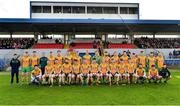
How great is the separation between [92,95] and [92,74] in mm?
3274

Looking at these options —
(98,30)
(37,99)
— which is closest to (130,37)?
(98,30)

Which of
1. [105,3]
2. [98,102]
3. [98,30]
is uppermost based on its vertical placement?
[105,3]

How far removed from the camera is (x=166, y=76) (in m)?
18.4

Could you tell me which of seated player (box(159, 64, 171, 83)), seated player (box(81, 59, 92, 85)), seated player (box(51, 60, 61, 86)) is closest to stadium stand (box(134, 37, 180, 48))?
seated player (box(159, 64, 171, 83))

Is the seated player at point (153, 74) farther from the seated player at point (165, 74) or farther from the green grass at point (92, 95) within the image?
the green grass at point (92, 95)

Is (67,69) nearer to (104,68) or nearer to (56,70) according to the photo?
(56,70)

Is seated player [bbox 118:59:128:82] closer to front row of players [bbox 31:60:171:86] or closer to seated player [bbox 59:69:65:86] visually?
front row of players [bbox 31:60:171:86]

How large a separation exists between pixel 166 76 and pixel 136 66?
173 cm

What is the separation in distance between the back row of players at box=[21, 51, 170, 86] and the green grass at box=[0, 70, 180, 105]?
0.75 meters

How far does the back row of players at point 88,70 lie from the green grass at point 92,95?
29.5 inches

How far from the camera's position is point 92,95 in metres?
13.9

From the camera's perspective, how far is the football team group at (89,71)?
1716 cm

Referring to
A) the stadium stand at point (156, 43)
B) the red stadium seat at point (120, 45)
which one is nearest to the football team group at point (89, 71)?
the red stadium seat at point (120, 45)

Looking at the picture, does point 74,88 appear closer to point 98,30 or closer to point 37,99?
point 37,99
